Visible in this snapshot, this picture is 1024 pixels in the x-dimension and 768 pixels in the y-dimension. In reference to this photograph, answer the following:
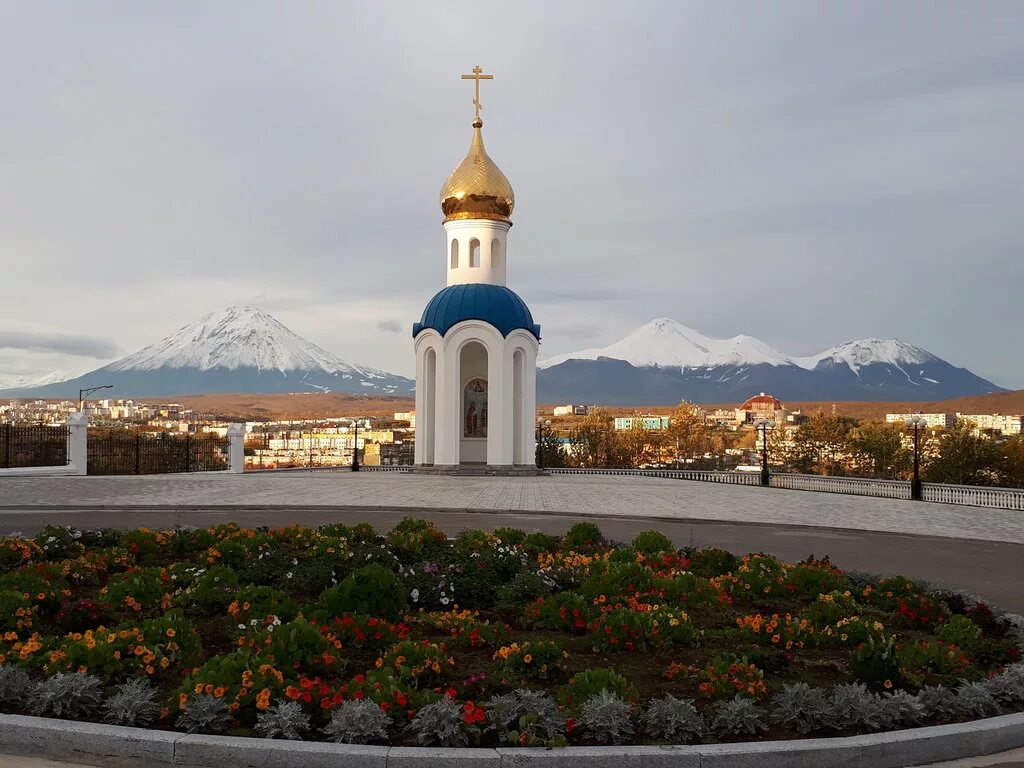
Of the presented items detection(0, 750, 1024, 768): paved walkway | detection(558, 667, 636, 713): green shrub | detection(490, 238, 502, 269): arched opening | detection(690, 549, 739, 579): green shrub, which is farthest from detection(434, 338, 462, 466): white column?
detection(0, 750, 1024, 768): paved walkway

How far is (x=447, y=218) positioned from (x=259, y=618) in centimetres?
2745

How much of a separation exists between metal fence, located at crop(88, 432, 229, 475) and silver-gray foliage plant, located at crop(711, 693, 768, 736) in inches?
1107

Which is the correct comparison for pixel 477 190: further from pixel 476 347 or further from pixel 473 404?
pixel 473 404

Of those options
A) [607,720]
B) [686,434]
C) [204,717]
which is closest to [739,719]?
[607,720]

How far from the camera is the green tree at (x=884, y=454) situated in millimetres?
36188

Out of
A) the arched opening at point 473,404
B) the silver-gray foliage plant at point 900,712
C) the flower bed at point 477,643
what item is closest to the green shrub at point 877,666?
the flower bed at point 477,643

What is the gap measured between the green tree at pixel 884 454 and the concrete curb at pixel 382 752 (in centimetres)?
3393

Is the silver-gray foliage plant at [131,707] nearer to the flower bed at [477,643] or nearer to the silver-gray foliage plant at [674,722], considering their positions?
the flower bed at [477,643]

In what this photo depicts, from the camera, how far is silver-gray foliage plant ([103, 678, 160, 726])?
192 inches

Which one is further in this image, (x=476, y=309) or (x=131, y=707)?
(x=476, y=309)

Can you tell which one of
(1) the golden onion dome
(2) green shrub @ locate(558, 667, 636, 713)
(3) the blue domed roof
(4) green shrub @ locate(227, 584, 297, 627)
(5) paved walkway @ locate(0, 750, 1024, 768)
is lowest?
(5) paved walkway @ locate(0, 750, 1024, 768)

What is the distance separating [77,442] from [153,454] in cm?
535

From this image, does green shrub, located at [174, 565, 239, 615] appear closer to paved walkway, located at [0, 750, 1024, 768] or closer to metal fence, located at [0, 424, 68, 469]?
paved walkway, located at [0, 750, 1024, 768]

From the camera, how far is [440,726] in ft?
15.6
